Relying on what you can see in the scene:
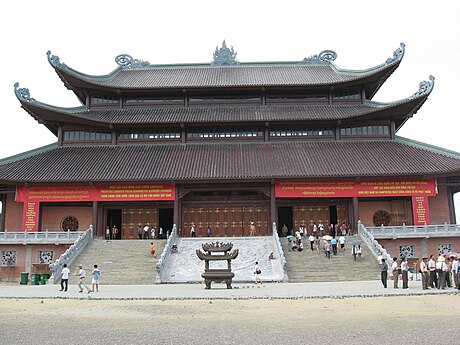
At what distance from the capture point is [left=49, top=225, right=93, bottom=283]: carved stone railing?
2650 centimetres

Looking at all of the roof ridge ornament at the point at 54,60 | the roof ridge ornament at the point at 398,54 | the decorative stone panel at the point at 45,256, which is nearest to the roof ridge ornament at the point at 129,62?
the roof ridge ornament at the point at 54,60

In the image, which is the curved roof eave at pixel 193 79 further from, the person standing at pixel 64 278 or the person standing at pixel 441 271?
the person standing at pixel 441 271

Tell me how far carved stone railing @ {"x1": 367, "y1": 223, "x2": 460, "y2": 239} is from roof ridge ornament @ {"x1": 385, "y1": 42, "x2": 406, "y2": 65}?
14008 mm

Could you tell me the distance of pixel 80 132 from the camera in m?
40.0

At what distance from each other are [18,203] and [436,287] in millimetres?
29797

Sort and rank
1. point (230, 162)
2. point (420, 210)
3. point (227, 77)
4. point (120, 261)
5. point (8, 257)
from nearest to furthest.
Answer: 1. point (120, 261)
2. point (8, 257)
3. point (420, 210)
4. point (230, 162)
5. point (227, 77)

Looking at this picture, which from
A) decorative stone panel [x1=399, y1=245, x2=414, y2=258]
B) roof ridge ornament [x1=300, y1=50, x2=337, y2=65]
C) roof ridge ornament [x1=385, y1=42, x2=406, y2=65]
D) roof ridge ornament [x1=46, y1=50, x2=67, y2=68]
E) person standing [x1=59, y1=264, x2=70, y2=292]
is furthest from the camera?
roof ridge ornament [x1=300, y1=50, x2=337, y2=65]

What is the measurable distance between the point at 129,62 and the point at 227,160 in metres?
18.0

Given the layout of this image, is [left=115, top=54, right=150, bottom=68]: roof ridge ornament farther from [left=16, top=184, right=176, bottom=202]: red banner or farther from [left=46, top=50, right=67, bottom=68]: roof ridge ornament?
[left=16, top=184, right=176, bottom=202]: red banner

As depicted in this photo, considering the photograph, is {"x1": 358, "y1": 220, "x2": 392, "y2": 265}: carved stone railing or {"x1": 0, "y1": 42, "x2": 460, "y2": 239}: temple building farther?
{"x1": 0, "y1": 42, "x2": 460, "y2": 239}: temple building

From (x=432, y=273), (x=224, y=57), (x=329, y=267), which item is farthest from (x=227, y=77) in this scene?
(x=432, y=273)

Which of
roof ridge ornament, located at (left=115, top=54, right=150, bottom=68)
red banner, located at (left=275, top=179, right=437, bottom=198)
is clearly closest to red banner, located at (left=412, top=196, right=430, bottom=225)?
red banner, located at (left=275, top=179, right=437, bottom=198)

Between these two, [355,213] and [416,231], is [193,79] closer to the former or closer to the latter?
[355,213]

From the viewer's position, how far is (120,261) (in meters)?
28.4
